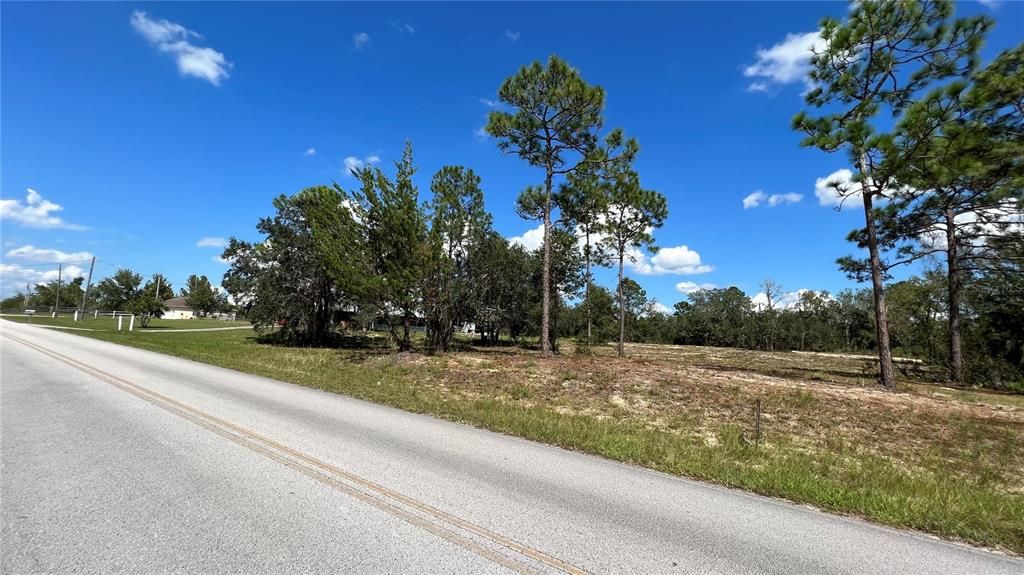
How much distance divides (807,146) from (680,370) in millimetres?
8339

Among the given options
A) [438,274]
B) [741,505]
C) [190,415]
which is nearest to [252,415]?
[190,415]

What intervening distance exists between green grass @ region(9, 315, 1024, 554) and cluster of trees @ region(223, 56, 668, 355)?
8.07 m

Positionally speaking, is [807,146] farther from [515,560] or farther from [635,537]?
[515,560]

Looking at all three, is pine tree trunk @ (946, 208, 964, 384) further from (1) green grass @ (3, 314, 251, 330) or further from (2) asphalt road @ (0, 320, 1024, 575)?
(1) green grass @ (3, 314, 251, 330)

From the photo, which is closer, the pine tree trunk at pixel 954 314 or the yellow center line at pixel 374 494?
the yellow center line at pixel 374 494

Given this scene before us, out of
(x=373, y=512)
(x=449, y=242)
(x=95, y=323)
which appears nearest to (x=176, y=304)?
(x=95, y=323)

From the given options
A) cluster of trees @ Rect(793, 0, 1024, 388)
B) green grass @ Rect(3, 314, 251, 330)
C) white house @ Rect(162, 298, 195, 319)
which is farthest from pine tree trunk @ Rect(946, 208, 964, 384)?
white house @ Rect(162, 298, 195, 319)

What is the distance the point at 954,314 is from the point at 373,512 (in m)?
24.3

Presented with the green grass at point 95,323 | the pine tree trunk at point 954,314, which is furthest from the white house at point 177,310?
the pine tree trunk at point 954,314

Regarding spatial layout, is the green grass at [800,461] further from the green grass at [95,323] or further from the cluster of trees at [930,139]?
the green grass at [95,323]

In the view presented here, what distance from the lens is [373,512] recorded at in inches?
171

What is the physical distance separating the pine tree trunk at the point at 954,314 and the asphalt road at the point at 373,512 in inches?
798

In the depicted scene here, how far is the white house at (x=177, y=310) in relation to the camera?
366ft

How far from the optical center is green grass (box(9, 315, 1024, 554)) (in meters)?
5.01
